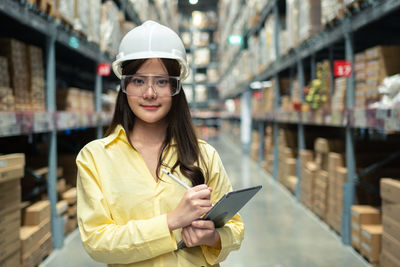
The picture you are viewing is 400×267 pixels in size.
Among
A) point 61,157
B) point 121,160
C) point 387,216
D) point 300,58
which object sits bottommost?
point 387,216

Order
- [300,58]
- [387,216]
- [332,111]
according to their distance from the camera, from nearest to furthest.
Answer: [387,216]
[332,111]
[300,58]

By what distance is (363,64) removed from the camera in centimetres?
329

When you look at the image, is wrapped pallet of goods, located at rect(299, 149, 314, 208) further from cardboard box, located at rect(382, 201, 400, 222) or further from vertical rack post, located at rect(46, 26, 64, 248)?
vertical rack post, located at rect(46, 26, 64, 248)

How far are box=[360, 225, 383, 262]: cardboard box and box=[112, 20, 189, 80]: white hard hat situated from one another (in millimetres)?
2443

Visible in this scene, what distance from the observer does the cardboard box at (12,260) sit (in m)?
2.39

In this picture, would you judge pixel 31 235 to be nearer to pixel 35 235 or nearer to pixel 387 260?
pixel 35 235

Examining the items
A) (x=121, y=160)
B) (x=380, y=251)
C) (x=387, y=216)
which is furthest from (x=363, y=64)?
(x=121, y=160)

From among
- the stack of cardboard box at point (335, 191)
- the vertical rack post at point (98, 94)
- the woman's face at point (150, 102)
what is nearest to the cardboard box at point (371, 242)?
the stack of cardboard box at point (335, 191)

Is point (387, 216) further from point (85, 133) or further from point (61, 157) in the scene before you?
point (85, 133)

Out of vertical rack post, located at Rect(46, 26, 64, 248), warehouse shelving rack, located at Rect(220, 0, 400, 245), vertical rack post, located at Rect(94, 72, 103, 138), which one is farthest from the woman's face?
vertical rack post, located at Rect(94, 72, 103, 138)

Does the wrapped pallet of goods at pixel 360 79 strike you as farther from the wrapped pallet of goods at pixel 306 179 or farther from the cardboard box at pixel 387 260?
the wrapped pallet of goods at pixel 306 179

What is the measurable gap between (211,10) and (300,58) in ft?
48.7

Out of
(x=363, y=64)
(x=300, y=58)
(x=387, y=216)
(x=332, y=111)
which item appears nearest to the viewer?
(x=387, y=216)

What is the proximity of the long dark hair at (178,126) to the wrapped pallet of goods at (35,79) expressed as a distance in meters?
2.09
